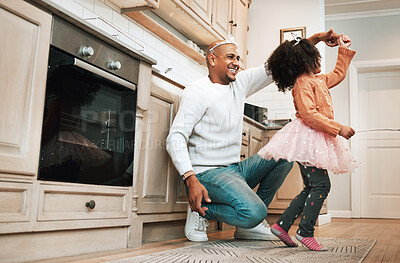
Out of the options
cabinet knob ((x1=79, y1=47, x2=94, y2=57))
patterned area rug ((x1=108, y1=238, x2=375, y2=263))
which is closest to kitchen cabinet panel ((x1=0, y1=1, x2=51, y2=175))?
cabinet knob ((x1=79, y1=47, x2=94, y2=57))

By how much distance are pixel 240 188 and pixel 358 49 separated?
4.15 m

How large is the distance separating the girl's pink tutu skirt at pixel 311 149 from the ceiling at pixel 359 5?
380cm

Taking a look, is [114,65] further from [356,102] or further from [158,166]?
[356,102]

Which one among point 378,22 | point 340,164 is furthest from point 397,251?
point 378,22

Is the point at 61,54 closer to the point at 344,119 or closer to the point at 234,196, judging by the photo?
the point at 234,196

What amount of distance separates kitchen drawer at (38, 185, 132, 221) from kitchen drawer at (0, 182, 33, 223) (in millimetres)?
54

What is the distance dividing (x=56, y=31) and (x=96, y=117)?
0.36 m

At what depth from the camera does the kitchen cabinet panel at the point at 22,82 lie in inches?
48.4

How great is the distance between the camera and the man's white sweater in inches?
79.3

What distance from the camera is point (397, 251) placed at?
1849 millimetres

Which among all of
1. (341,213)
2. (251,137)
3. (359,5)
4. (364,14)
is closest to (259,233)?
(251,137)

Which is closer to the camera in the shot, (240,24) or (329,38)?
(329,38)

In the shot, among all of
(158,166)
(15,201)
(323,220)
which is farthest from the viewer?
(323,220)

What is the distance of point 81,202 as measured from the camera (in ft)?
5.01
